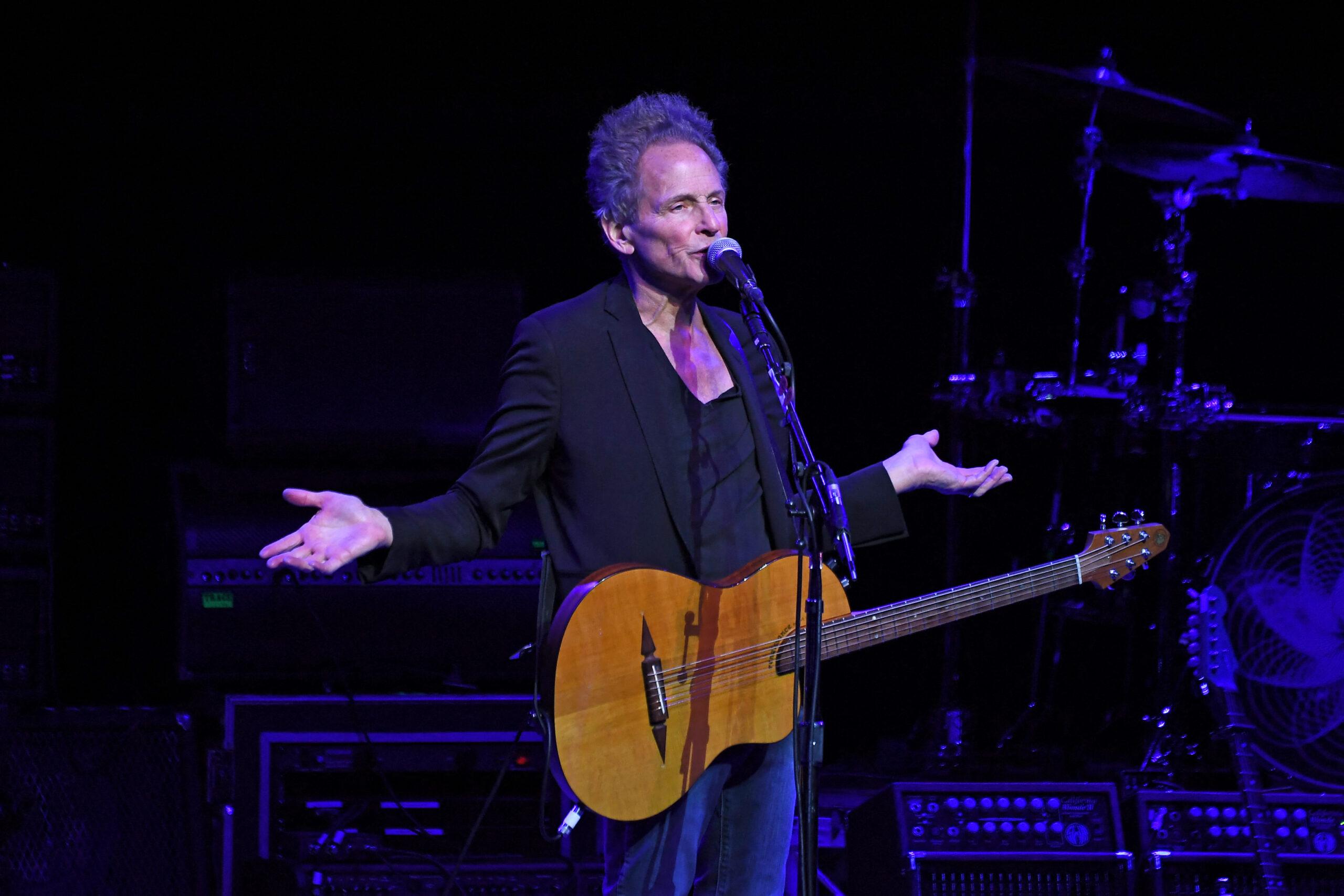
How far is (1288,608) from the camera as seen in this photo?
13.1ft

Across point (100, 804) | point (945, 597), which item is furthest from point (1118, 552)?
point (100, 804)

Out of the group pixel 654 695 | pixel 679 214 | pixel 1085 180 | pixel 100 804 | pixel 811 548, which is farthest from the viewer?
pixel 1085 180

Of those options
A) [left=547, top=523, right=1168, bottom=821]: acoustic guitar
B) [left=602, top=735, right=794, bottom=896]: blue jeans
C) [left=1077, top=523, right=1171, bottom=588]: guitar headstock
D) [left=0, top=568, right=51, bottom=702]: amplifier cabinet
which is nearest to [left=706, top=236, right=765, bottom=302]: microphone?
[left=547, top=523, right=1168, bottom=821]: acoustic guitar

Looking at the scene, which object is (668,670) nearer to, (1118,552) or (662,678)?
(662,678)

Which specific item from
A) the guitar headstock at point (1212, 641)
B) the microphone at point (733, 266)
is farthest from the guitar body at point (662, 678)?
the guitar headstock at point (1212, 641)

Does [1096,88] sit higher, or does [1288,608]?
[1096,88]

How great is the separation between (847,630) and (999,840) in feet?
4.54

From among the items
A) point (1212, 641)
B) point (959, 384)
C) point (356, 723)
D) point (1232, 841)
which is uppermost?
point (959, 384)

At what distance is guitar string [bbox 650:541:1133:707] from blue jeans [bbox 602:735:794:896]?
149 millimetres

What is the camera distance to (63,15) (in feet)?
15.3

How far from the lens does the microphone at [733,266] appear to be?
2.30 metres

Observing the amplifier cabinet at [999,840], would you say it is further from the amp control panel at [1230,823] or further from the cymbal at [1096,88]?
the cymbal at [1096,88]

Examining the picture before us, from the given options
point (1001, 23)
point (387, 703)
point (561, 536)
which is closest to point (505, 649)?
point (387, 703)

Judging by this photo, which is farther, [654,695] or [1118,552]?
[1118,552]
